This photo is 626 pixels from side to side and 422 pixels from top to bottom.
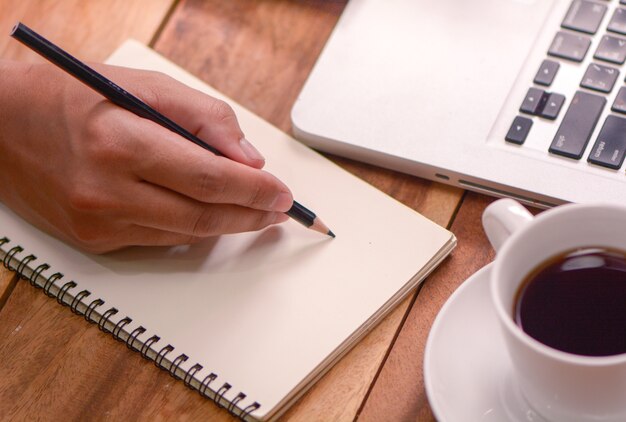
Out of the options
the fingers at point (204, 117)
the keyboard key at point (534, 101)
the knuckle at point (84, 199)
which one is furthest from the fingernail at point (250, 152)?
the keyboard key at point (534, 101)

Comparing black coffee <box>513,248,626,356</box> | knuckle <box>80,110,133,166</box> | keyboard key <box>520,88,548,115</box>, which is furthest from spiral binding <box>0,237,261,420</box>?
keyboard key <box>520,88,548,115</box>

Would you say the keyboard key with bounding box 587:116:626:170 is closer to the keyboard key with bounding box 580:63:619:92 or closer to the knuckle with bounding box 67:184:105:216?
the keyboard key with bounding box 580:63:619:92

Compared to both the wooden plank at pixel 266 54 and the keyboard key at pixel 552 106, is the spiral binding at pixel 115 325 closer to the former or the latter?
the wooden plank at pixel 266 54

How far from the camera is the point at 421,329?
2.13 ft

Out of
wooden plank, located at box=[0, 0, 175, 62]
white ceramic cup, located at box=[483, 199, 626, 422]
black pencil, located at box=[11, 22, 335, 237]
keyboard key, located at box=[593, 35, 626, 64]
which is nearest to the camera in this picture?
white ceramic cup, located at box=[483, 199, 626, 422]

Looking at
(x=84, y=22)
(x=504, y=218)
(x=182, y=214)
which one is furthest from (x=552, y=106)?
(x=84, y=22)

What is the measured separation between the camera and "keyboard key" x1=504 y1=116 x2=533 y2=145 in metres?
0.68

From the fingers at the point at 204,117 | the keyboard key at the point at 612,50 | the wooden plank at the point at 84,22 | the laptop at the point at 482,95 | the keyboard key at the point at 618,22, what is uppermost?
the keyboard key at the point at 618,22

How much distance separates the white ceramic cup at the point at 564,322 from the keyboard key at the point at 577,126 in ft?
0.50

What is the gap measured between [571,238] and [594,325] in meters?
0.06

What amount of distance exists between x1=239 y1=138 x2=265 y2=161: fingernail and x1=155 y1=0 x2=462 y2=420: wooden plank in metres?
0.09

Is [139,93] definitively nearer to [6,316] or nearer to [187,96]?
[187,96]

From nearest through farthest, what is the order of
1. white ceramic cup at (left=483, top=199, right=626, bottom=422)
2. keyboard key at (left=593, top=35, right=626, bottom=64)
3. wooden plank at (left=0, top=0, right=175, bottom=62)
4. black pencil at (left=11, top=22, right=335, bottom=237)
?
white ceramic cup at (left=483, top=199, right=626, bottom=422) < black pencil at (left=11, top=22, right=335, bottom=237) < keyboard key at (left=593, top=35, right=626, bottom=64) < wooden plank at (left=0, top=0, right=175, bottom=62)

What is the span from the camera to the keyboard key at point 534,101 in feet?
2.27
